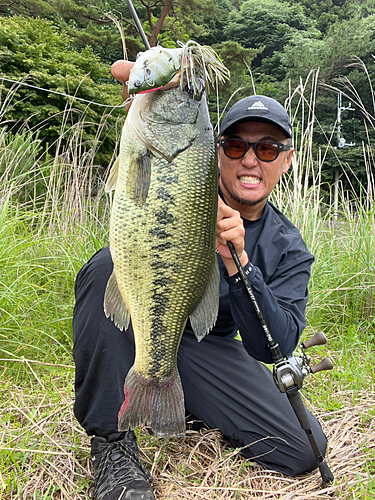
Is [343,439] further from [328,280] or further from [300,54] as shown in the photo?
[300,54]

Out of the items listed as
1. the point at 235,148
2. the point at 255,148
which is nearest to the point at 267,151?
the point at 255,148

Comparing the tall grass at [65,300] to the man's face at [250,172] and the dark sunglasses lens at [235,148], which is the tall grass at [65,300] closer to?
the man's face at [250,172]

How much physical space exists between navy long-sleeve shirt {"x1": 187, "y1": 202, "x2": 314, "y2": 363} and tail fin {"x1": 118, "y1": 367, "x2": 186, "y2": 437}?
47 cm

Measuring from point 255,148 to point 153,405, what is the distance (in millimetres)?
1498

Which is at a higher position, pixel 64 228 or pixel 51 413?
pixel 64 228

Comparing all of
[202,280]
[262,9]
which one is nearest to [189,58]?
[202,280]

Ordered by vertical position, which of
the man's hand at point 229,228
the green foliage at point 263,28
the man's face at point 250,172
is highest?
the green foliage at point 263,28

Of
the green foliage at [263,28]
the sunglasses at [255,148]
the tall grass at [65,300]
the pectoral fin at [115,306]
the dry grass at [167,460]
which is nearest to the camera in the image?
the pectoral fin at [115,306]

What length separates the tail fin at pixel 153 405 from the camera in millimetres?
1555

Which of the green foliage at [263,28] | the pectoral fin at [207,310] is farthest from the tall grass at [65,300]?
the green foliage at [263,28]

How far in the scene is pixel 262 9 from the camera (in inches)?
1226

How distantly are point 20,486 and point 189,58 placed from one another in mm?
1918

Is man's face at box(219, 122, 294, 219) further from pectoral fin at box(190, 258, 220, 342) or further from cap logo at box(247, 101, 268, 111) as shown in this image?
pectoral fin at box(190, 258, 220, 342)

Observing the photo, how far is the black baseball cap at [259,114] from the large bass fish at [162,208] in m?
0.85
